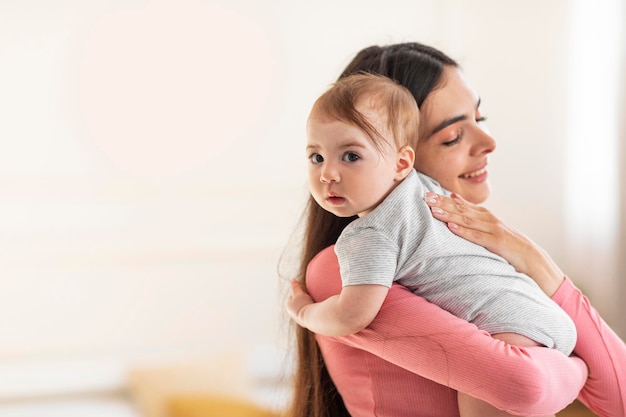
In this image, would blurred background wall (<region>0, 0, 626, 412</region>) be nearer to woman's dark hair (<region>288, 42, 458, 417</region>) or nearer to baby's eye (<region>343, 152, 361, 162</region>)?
woman's dark hair (<region>288, 42, 458, 417</region>)

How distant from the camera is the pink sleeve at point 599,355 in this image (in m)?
1.31

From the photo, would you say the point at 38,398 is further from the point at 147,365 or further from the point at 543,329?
the point at 543,329

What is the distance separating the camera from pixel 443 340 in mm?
1146

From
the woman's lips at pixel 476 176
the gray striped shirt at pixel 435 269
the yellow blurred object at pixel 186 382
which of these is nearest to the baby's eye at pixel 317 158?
the gray striped shirt at pixel 435 269

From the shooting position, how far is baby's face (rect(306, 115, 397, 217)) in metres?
1.19

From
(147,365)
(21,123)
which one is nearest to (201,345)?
(147,365)

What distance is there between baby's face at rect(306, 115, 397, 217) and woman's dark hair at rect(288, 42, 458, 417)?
226 mm

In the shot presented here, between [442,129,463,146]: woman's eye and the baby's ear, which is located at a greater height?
the baby's ear

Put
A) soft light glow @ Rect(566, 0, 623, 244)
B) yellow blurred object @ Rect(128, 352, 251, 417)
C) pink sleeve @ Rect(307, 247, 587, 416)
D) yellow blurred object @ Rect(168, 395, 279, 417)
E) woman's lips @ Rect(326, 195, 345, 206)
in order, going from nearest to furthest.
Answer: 1. pink sleeve @ Rect(307, 247, 587, 416)
2. woman's lips @ Rect(326, 195, 345, 206)
3. yellow blurred object @ Rect(168, 395, 279, 417)
4. yellow blurred object @ Rect(128, 352, 251, 417)
5. soft light glow @ Rect(566, 0, 623, 244)

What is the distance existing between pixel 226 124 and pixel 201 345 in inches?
38.1

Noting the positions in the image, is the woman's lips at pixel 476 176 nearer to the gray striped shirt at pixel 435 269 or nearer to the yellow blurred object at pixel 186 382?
the gray striped shirt at pixel 435 269

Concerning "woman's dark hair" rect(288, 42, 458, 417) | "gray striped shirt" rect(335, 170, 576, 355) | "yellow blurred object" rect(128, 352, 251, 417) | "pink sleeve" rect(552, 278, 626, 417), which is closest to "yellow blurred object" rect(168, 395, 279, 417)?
"yellow blurred object" rect(128, 352, 251, 417)

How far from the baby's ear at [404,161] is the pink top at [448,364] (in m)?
0.16

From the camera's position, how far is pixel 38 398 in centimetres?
349
